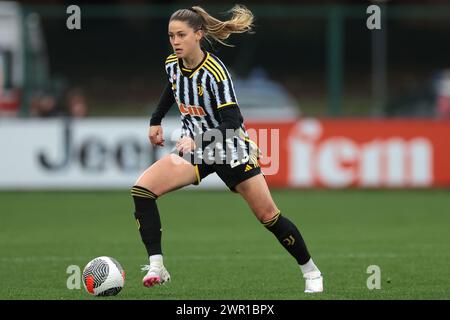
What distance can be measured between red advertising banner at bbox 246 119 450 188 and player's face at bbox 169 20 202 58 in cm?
1037

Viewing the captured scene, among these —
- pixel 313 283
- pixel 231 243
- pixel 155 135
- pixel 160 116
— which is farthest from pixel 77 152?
pixel 313 283

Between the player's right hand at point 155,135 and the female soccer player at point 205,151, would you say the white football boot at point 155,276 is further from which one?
the player's right hand at point 155,135

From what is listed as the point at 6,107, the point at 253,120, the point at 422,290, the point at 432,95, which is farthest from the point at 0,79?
A: the point at 422,290

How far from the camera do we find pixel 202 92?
8.32 metres

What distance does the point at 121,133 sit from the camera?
61.8ft

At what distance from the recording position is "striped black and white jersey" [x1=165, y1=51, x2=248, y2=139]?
8266 millimetres

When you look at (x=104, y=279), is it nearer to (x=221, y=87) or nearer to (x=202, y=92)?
(x=202, y=92)

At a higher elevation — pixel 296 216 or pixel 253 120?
pixel 253 120

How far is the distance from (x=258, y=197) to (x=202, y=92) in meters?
0.93

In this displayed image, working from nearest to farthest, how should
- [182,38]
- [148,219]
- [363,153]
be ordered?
[182,38]
[148,219]
[363,153]
